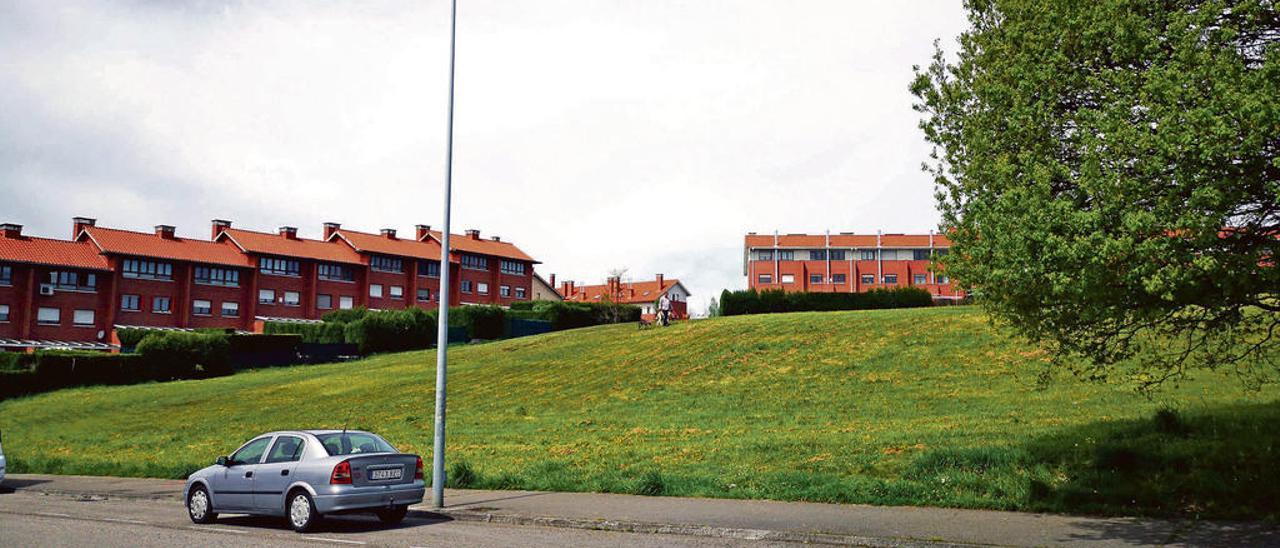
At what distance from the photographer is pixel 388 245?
77.8 metres

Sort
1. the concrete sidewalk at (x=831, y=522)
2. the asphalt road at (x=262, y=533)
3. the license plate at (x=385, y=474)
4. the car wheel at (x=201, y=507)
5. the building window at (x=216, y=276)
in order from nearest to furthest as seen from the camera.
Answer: the concrete sidewalk at (x=831, y=522), the asphalt road at (x=262, y=533), the license plate at (x=385, y=474), the car wheel at (x=201, y=507), the building window at (x=216, y=276)

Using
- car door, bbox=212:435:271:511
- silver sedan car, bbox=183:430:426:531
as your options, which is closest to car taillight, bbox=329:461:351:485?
silver sedan car, bbox=183:430:426:531

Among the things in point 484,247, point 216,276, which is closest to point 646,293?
point 484,247

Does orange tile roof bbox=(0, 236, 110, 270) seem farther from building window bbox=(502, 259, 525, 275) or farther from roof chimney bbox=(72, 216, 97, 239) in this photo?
building window bbox=(502, 259, 525, 275)

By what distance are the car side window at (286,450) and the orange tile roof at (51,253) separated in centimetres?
5516

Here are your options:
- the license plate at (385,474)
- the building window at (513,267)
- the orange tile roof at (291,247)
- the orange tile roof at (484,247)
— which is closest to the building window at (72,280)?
the orange tile roof at (291,247)

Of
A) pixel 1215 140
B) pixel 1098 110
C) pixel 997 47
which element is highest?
pixel 997 47

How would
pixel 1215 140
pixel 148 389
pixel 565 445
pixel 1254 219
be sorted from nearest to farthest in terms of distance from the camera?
pixel 1215 140 < pixel 1254 219 < pixel 565 445 < pixel 148 389

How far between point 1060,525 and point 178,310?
66.0 metres

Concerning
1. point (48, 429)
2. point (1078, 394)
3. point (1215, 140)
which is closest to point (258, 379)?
point (48, 429)

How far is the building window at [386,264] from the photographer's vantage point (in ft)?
247

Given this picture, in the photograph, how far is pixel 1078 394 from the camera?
20547mm

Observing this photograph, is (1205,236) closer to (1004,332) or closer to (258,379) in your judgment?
(1004,332)

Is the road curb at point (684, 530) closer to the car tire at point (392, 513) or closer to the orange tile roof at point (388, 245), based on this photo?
the car tire at point (392, 513)
